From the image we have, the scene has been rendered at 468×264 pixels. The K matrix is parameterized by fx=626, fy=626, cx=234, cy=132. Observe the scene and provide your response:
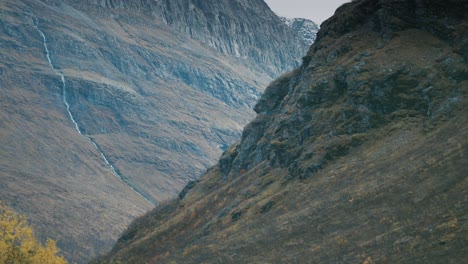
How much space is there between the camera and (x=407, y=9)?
332 feet

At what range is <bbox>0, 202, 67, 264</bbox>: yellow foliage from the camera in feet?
170

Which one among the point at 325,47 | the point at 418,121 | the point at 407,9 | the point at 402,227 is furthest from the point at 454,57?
the point at 402,227

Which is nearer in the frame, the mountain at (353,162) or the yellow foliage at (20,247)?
the yellow foliage at (20,247)

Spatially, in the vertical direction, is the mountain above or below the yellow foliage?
above

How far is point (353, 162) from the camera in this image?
79312mm

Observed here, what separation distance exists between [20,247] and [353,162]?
42595 millimetres

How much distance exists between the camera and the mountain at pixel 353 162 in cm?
5306

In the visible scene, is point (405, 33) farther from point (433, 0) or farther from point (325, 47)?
point (325, 47)

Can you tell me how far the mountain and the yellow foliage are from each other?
70.5ft

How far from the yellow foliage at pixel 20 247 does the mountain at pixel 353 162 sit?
2149 centimetres

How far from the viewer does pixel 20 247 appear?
176 feet

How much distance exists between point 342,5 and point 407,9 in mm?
19430

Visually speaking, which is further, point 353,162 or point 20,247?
point 353,162

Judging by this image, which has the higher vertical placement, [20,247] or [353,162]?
[353,162]
